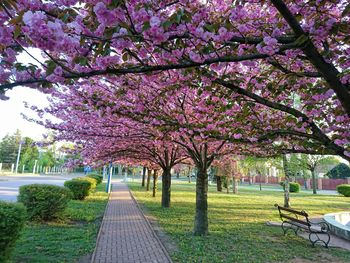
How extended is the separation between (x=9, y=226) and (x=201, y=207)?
17.8 feet

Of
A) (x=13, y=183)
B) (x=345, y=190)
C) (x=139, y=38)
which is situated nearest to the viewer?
(x=139, y=38)

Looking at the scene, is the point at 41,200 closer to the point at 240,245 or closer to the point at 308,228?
the point at 240,245

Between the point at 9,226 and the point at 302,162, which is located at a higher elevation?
the point at 302,162

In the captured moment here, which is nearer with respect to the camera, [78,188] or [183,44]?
[183,44]

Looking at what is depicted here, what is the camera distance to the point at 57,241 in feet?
25.5

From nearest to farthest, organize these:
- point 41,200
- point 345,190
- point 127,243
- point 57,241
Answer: point 57,241 → point 127,243 → point 41,200 → point 345,190

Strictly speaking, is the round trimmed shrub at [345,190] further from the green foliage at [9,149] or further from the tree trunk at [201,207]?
the green foliage at [9,149]

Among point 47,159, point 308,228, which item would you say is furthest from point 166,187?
point 47,159

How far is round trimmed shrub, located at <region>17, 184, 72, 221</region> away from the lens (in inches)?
397

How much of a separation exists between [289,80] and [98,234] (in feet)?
23.0

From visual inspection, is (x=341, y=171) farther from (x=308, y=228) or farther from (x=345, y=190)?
(x=308, y=228)

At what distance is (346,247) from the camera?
8492 mm

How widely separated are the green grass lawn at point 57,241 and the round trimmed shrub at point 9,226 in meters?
0.94

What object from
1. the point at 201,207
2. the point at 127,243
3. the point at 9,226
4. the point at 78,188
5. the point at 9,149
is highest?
the point at 9,149
